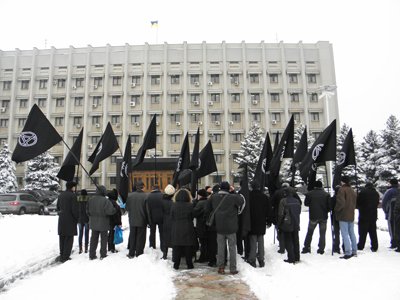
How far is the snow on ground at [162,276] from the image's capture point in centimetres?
540

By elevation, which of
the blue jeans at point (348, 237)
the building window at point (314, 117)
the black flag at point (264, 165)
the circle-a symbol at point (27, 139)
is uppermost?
the building window at point (314, 117)

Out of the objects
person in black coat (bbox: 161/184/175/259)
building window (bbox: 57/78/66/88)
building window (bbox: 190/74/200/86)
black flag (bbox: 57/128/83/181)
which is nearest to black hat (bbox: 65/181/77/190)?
black flag (bbox: 57/128/83/181)

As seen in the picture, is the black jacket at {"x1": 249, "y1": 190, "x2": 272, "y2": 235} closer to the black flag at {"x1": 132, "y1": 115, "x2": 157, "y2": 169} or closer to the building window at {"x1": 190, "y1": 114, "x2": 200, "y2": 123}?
the black flag at {"x1": 132, "y1": 115, "x2": 157, "y2": 169}

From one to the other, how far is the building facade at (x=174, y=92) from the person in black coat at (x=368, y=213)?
3751 centimetres

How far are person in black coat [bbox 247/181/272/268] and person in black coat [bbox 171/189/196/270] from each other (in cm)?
123

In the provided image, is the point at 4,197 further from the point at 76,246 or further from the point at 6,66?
the point at 6,66

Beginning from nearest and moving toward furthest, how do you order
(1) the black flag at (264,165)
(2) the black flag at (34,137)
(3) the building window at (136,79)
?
(2) the black flag at (34,137)
(1) the black flag at (264,165)
(3) the building window at (136,79)

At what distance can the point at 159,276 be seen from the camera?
6.52 m

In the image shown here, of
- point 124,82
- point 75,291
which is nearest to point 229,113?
point 124,82

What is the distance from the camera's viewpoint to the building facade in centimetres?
4700

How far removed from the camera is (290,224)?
7.59 m

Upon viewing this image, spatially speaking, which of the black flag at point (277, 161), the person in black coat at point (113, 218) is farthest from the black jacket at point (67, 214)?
the black flag at point (277, 161)

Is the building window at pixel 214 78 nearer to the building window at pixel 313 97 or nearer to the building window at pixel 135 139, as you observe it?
the building window at pixel 135 139

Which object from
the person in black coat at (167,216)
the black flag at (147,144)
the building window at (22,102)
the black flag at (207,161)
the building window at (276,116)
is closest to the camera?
the person in black coat at (167,216)
